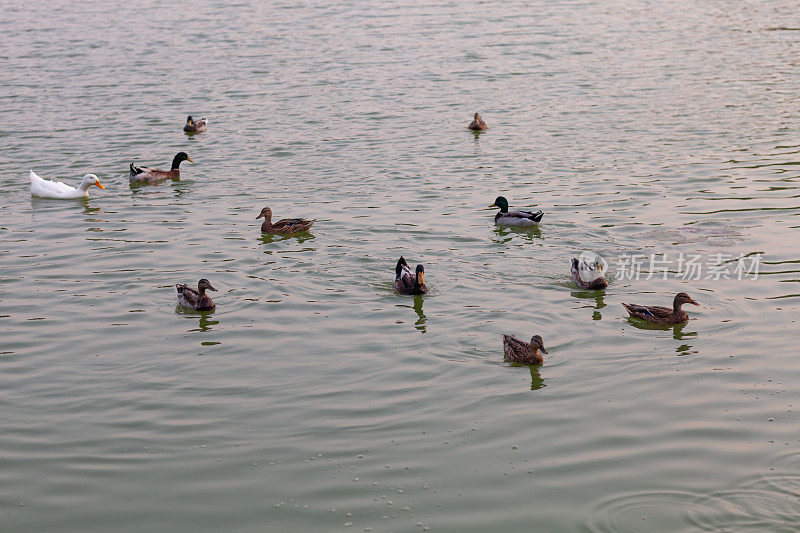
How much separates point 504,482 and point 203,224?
1133 centimetres

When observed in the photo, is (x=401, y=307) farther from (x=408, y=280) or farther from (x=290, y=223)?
(x=290, y=223)

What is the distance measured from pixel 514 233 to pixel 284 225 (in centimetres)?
434

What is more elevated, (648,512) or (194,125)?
(194,125)

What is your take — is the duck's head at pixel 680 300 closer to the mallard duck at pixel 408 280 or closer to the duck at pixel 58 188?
the mallard duck at pixel 408 280

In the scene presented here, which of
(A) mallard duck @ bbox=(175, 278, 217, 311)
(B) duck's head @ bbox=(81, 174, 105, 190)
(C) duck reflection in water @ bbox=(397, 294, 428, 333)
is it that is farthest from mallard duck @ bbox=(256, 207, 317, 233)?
(B) duck's head @ bbox=(81, 174, 105, 190)

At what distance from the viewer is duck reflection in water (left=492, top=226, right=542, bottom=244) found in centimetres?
1753

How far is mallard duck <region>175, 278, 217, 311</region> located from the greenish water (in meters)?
0.25

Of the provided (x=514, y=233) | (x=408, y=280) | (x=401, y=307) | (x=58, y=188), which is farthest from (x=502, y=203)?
(x=58, y=188)

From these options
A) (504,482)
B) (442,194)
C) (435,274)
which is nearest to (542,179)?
(442,194)

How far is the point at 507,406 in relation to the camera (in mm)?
11352

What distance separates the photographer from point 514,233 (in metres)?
17.6

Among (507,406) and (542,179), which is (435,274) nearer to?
(507,406)

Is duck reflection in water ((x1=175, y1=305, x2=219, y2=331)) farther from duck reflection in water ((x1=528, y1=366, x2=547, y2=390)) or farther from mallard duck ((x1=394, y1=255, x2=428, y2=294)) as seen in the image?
duck reflection in water ((x1=528, y1=366, x2=547, y2=390))

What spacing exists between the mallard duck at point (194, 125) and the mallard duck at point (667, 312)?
16776 mm
